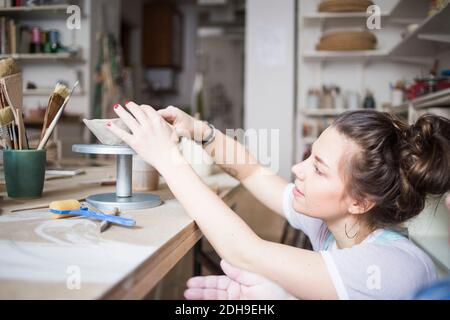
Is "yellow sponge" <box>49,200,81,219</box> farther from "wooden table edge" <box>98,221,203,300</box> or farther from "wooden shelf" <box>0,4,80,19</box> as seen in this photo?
"wooden shelf" <box>0,4,80,19</box>

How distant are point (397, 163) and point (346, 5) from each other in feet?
7.83

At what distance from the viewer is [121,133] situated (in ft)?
2.49

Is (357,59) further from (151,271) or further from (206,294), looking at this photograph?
(151,271)

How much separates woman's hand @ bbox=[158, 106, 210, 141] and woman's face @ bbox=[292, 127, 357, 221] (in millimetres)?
313

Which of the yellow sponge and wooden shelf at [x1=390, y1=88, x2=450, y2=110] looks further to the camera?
wooden shelf at [x1=390, y1=88, x2=450, y2=110]

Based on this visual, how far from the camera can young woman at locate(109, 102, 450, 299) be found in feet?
2.09

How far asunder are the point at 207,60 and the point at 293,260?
19.5ft

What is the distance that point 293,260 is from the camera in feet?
2.10

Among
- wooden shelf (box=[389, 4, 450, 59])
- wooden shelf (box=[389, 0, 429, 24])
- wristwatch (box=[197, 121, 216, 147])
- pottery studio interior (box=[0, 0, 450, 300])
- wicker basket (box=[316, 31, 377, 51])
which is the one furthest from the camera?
wicker basket (box=[316, 31, 377, 51])

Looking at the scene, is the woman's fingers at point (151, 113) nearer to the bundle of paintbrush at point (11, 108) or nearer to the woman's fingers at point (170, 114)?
the woman's fingers at point (170, 114)

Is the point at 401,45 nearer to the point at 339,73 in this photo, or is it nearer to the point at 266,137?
the point at 339,73

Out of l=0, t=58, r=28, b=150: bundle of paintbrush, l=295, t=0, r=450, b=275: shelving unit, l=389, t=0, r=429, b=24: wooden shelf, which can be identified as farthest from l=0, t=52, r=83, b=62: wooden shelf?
l=389, t=0, r=429, b=24: wooden shelf

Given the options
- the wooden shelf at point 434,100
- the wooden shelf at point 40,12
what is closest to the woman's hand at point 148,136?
the wooden shelf at point 434,100

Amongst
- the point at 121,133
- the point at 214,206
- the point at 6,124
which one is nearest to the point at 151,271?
the point at 214,206
